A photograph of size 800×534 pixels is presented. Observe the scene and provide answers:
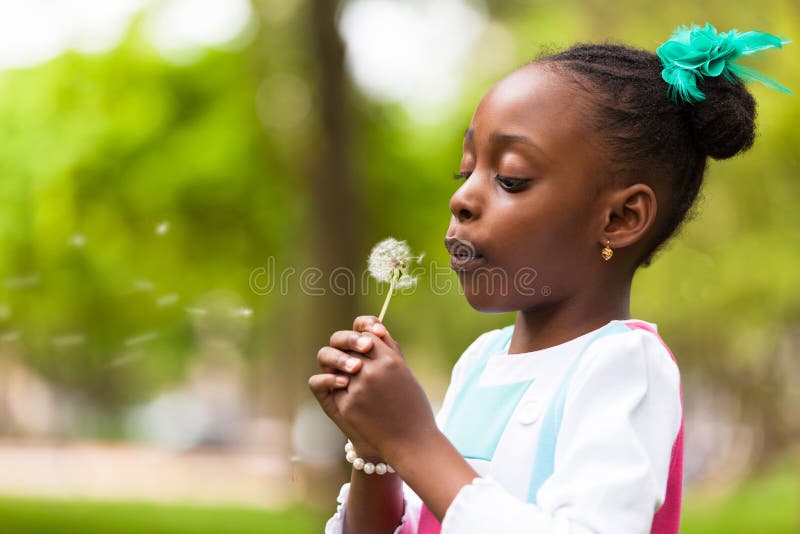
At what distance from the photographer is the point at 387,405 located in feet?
5.47

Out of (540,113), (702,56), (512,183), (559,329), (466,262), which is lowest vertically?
(559,329)

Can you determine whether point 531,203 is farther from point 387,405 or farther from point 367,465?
point 367,465

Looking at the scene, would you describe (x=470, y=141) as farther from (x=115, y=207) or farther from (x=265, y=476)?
(x=265, y=476)

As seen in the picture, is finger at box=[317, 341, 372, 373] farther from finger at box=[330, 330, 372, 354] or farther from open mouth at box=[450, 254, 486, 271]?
open mouth at box=[450, 254, 486, 271]

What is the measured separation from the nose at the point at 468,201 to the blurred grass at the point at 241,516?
8.15 metres

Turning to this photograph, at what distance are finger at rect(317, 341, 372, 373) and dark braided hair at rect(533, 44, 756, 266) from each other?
67 cm

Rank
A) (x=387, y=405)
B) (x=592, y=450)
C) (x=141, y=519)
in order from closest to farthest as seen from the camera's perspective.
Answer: (x=592, y=450)
(x=387, y=405)
(x=141, y=519)

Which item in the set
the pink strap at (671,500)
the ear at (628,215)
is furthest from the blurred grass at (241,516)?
the ear at (628,215)

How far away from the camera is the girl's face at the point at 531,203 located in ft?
5.94

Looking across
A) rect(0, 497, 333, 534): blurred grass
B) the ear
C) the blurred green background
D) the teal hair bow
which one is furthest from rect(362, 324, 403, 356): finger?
rect(0, 497, 333, 534): blurred grass

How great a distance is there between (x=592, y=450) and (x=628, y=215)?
0.56 m

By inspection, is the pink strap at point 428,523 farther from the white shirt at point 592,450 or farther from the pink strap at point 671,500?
the pink strap at point 671,500

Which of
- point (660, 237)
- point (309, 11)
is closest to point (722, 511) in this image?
point (309, 11)

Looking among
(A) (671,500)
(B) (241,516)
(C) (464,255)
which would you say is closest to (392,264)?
(C) (464,255)
